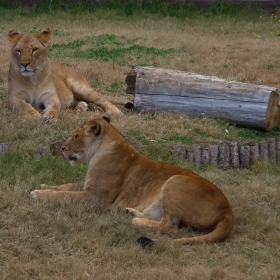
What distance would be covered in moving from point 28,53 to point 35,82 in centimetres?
36

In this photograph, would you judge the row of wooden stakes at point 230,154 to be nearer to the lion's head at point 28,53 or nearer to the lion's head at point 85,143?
the lion's head at point 85,143

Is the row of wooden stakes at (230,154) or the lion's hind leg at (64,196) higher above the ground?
the lion's hind leg at (64,196)

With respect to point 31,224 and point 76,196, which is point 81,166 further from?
point 31,224

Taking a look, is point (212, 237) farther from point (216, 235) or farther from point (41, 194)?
point (41, 194)

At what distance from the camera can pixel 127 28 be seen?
14.3 metres

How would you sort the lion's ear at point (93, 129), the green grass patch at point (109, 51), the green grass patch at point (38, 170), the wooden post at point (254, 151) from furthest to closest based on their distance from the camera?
the green grass patch at point (109, 51) → the wooden post at point (254, 151) → the green grass patch at point (38, 170) → the lion's ear at point (93, 129)

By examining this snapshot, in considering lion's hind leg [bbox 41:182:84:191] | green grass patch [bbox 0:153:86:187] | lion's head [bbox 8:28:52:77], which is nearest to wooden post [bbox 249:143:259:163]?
green grass patch [bbox 0:153:86:187]

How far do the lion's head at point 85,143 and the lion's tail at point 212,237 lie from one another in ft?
3.86

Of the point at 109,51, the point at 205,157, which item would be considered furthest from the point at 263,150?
the point at 109,51

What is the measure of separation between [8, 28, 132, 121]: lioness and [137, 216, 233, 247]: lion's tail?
3.07 m

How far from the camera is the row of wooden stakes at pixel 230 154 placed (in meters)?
7.41

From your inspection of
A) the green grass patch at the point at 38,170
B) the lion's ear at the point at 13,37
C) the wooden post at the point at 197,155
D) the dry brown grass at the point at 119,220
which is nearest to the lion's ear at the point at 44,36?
the lion's ear at the point at 13,37

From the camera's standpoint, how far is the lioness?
8.37 meters

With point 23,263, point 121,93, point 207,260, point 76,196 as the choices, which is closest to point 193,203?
point 207,260
